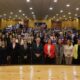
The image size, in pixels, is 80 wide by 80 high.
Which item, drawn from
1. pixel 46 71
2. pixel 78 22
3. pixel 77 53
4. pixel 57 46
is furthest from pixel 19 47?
pixel 78 22

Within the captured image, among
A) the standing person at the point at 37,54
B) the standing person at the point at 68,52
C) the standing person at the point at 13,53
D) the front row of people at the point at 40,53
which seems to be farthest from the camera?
the standing person at the point at 68,52

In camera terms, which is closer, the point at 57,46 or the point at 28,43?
the point at 57,46

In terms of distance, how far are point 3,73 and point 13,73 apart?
0.20m

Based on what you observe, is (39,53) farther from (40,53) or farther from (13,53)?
(13,53)

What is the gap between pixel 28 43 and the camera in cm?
1012

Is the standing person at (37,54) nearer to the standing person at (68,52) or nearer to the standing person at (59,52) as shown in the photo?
the standing person at (59,52)

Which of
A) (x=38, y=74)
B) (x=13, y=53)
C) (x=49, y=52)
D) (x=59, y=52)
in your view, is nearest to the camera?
(x=38, y=74)

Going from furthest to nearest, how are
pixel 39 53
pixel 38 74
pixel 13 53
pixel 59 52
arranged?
pixel 59 52 → pixel 13 53 → pixel 39 53 → pixel 38 74

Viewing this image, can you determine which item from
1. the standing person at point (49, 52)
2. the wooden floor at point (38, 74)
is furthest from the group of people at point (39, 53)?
→ the wooden floor at point (38, 74)

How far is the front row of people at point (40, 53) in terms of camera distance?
908cm

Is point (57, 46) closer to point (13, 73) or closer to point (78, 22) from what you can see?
point (13, 73)

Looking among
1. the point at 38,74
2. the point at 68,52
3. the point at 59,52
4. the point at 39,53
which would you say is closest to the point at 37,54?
the point at 39,53

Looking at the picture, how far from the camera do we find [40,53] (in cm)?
900

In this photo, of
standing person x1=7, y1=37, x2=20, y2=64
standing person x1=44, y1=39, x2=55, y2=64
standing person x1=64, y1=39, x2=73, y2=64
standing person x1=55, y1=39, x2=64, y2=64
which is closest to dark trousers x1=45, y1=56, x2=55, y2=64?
standing person x1=44, y1=39, x2=55, y2=64
